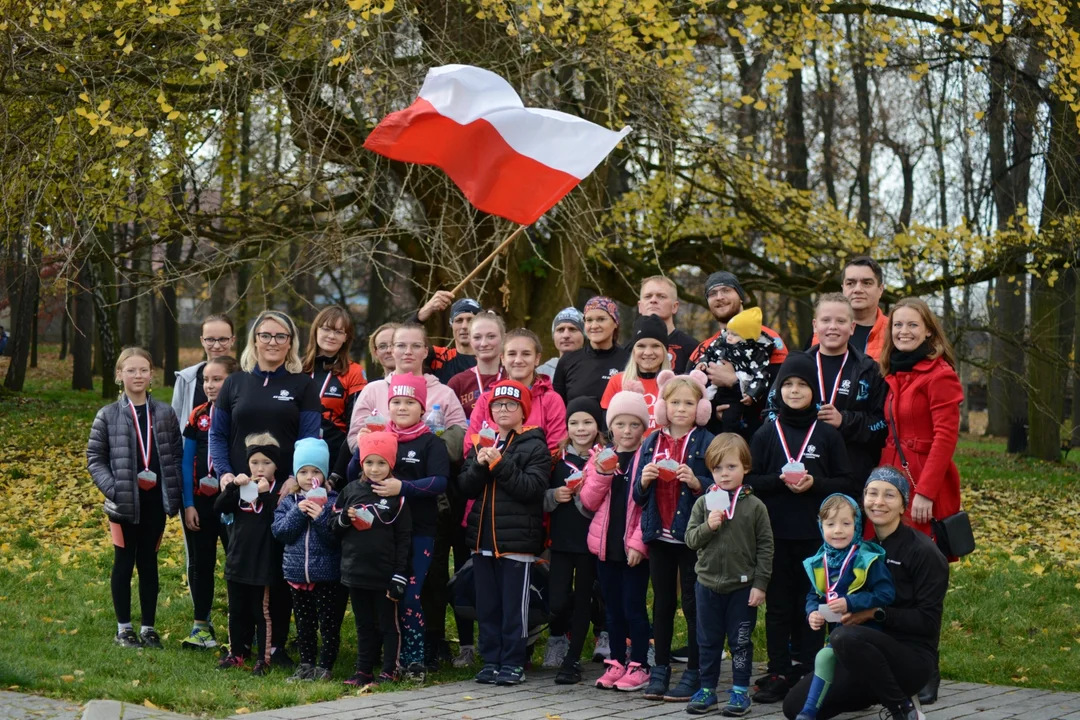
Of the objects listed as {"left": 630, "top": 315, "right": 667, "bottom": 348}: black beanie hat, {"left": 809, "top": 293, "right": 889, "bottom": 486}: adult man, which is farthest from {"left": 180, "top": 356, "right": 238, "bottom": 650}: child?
{"left": 809, "top": 293, "right": 889, "bottom": 486}: adult man

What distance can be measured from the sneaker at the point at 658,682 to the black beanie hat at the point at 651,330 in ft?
5.89

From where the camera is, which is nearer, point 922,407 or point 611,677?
point 922,407

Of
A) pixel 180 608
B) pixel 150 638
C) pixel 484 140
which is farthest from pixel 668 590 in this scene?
pixel 180 608

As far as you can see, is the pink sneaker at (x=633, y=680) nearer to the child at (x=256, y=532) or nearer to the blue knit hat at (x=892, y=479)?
the blue knit hat at (x=892, y=479)

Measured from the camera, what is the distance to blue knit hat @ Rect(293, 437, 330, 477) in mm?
6582

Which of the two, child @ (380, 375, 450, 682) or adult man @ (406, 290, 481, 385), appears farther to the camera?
adult man @ (406, 290, 481, 385)

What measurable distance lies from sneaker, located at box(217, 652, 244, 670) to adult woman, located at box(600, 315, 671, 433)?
250cm

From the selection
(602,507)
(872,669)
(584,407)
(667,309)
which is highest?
(667,309)

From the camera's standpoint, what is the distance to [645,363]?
269 inches

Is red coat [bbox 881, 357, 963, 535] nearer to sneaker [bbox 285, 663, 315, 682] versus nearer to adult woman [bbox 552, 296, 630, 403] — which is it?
adult woman [bbox 552, 296, 630, 403]

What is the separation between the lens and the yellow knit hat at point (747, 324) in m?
6.46

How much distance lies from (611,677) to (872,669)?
1543 mm

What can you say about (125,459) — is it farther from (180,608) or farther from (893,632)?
(893,632)

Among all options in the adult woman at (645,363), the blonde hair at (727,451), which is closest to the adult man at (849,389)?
the blonde hair at (727,451)
